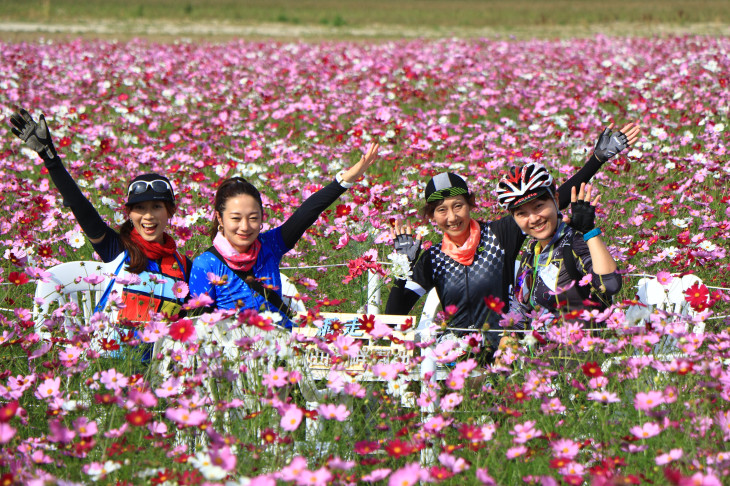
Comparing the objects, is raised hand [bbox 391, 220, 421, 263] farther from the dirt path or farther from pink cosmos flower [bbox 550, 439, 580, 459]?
the dirt path

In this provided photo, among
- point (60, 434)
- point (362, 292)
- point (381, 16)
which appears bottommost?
point (60, 434)

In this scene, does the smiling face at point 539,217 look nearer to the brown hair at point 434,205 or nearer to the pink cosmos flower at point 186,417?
the brown hair at point 434,205

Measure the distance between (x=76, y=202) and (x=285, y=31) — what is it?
21.9 m

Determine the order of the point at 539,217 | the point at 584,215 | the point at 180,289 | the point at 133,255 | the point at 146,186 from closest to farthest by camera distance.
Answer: the point at 584,215
the point at 180,289
the point at 539,217
the point at 133,255
the point at 146,186

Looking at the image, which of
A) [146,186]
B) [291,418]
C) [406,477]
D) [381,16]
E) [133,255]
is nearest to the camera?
[406,477]

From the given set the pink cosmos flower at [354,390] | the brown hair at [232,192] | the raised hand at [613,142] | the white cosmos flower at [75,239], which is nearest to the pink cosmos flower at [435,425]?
the pink cosmos flower at [354,390]

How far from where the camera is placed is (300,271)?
4594mm

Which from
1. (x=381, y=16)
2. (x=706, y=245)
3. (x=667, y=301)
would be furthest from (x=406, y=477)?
(x=381, y=16)

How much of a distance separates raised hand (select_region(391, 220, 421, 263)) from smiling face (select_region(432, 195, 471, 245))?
0.14 metres

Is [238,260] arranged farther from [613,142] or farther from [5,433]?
[613,142]

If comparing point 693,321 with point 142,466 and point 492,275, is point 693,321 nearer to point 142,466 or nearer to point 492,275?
point 492,275

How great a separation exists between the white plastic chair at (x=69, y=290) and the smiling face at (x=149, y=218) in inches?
6.0

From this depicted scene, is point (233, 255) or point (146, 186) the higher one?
point (146, 186)

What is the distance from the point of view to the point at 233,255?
3344 millimetres
